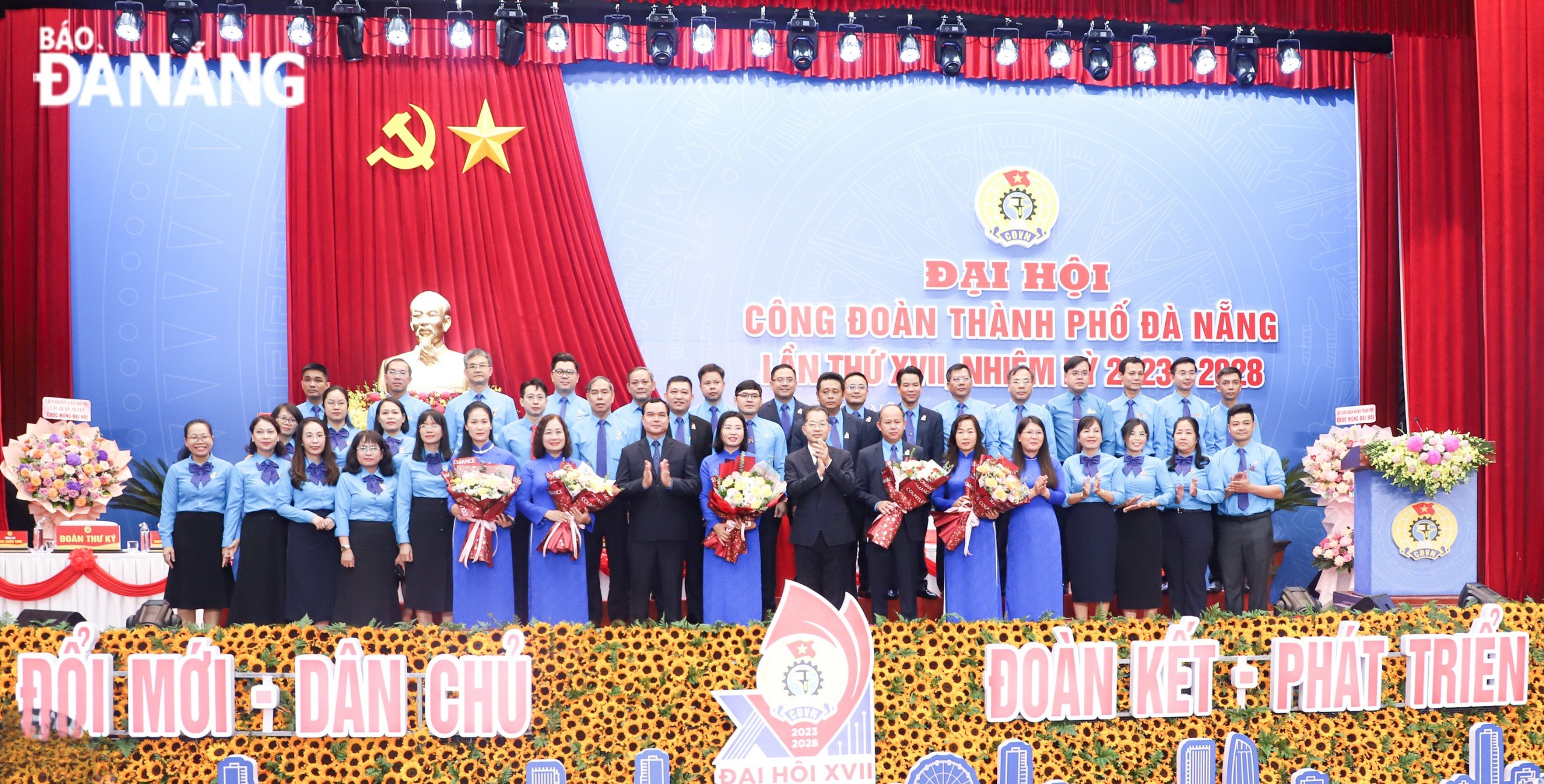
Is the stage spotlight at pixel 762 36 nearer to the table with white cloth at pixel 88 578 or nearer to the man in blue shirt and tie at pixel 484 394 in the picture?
the man in blue shirt and tie at pixel 484 394

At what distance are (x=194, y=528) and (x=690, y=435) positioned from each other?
213 centimetres

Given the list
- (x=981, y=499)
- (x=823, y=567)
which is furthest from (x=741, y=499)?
(x=981, y=499)

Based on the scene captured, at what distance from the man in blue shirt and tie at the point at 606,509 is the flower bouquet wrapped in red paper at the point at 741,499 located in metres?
0.45

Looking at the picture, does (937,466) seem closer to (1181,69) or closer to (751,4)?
(751,4)

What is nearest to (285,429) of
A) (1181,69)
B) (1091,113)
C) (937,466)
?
(937,466)

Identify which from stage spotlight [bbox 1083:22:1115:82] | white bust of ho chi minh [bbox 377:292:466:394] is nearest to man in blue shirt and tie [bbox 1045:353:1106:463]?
stage spotlight [bbox 1083:22:1115:82]

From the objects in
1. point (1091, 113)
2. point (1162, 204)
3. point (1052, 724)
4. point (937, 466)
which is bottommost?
point (1052, 724)

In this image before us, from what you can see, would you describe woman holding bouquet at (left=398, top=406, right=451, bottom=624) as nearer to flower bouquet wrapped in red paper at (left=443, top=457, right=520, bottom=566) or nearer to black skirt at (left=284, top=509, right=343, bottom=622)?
flower bouquet wrapped in red paper at (left=443, top=457, right=520, bottom=566)

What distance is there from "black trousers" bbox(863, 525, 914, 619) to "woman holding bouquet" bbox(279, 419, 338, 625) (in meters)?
2.25

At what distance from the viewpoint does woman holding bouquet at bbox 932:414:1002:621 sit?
5.24 meters

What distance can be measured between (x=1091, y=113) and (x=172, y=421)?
6.01 meters

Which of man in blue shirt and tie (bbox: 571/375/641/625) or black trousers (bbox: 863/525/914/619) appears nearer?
black trousers (bbox: 863/525/914/619)

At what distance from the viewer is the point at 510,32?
23.8ft

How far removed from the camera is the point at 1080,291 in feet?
26.1
